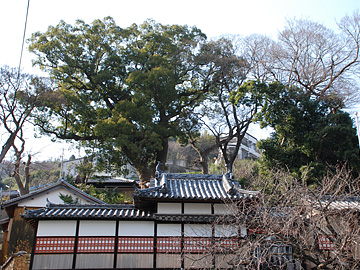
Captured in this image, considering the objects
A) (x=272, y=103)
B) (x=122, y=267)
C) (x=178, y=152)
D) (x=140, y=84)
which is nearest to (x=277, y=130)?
(x=272, y=103)

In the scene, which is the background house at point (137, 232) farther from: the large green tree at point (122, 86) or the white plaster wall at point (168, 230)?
the large green tree at point (122, 86)

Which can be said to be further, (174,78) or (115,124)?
(174,78)

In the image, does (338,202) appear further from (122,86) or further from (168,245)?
(122,86)

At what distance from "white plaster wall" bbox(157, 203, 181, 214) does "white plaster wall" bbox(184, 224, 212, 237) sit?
0.66 metres

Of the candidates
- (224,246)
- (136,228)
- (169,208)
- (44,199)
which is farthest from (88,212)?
(44,199)

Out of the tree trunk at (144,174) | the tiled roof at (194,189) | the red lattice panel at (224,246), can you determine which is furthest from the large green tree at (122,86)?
the red lattice panel at (224,246)

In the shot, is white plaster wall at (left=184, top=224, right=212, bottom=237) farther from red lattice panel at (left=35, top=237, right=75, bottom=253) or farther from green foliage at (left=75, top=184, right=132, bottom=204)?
green foliage at (left=75, top=184, right=132, bottom=204)

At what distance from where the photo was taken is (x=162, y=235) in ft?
37.2

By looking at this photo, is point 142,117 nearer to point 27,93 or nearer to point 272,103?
point 27,93

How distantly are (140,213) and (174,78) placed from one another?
1545 centimetres

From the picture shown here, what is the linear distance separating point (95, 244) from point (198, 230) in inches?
148

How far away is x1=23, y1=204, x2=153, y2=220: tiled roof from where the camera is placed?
35.7 feet

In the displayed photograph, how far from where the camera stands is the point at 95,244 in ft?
36.3

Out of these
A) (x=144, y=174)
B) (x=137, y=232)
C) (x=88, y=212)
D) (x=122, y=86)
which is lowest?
(x=137, y=232)
